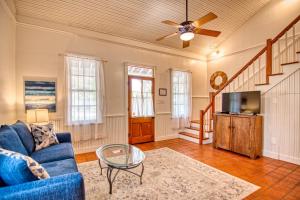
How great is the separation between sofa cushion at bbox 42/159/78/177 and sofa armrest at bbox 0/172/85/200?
0.64m

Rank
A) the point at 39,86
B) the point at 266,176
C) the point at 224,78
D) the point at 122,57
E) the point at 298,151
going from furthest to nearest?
the point at 224,78 → the point at 122,57 → the point at 39,86 → the point at 298,151 → the point at 266,176

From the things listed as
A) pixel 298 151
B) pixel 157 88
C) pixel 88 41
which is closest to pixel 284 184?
pixel 298 151

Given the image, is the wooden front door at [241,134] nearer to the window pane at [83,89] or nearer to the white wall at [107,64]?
the white wall at [107,64]

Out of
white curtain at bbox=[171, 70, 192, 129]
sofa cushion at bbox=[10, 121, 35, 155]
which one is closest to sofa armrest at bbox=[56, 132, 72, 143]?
sofa cushion at bbox=[10, 121, 35, 155]

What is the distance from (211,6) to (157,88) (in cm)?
261

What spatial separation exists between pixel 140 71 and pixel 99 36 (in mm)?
1477

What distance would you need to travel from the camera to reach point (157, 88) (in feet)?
17.6

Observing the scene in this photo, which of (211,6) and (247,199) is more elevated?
(211,6)

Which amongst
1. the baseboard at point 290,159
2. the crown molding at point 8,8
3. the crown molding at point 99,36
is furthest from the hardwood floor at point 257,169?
the crown molding at point 8,8

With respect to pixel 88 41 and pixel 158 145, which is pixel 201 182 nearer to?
pixel 158 145

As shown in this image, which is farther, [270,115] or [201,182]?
[270,115]

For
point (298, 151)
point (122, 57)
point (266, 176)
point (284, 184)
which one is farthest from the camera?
point (122, 57)

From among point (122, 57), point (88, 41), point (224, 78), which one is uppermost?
point (88, 41)

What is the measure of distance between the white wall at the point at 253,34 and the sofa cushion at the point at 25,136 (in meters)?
5.70
